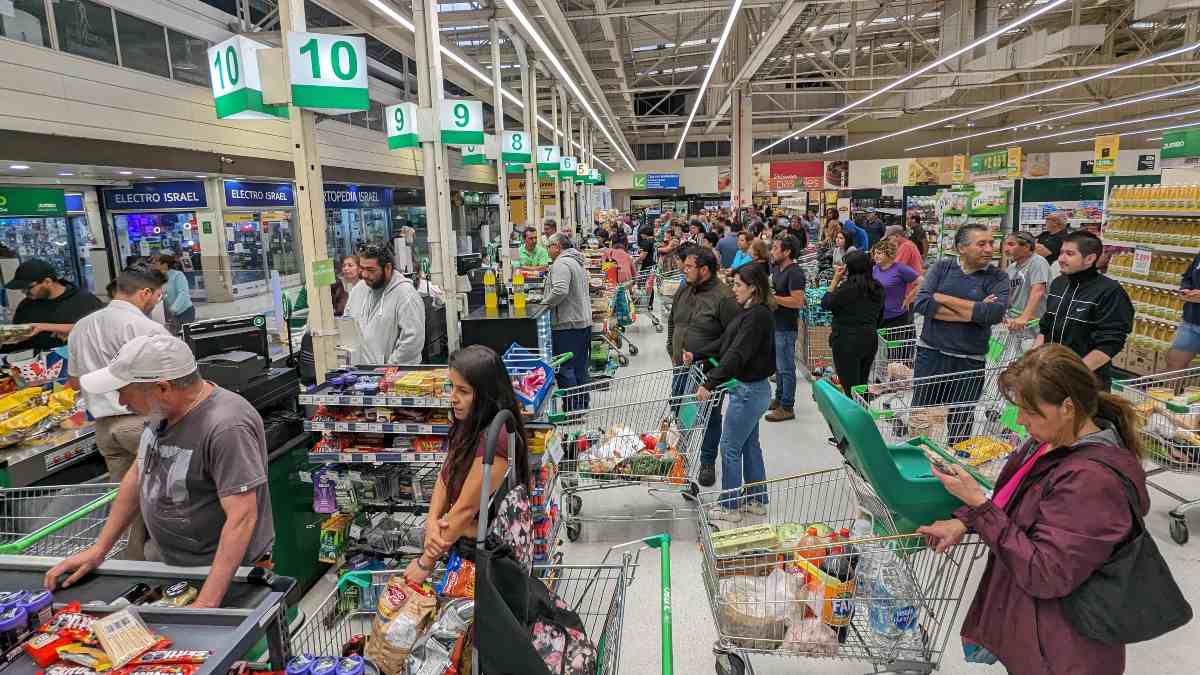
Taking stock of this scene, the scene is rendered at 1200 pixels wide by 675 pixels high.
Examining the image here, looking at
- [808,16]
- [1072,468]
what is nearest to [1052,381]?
[1072,468]

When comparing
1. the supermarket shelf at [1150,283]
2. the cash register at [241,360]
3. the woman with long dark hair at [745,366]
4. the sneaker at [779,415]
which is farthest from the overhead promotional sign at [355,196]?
the supermarket shelf at [1150,283]

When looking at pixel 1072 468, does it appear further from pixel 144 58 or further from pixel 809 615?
pixel 144 58

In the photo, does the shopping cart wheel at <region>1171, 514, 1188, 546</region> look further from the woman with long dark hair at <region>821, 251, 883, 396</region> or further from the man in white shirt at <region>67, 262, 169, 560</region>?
the man in white shirt at <region>67, 262, 169, 560</region>

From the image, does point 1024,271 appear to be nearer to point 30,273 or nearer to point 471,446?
point 471,446

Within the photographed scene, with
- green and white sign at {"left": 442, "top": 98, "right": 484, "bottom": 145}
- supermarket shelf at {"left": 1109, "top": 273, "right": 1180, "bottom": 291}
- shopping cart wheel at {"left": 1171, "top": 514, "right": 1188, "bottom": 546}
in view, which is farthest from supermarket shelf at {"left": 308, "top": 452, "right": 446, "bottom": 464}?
supermarket shelf at {"left": 1109, "top": 273, "right": 1180, "bottom": 291}

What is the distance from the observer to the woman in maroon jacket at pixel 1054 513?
1907mm

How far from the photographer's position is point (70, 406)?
430 cm

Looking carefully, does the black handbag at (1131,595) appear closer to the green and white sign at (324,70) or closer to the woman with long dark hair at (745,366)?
the woman with long dark hair at (745,366)

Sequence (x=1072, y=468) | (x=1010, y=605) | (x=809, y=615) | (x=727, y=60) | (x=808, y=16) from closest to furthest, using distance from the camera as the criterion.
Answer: (x=1072, y=468) < (x=1010, y=605) < (x=809, y=615) < (x=808, y=16) < (x=727, y=60)

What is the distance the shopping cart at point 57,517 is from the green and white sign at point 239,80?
2.25m

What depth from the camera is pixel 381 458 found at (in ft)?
12.5

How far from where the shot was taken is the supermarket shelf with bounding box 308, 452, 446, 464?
377cm

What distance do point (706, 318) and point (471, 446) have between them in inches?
113

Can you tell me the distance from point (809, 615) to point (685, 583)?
146 cm
